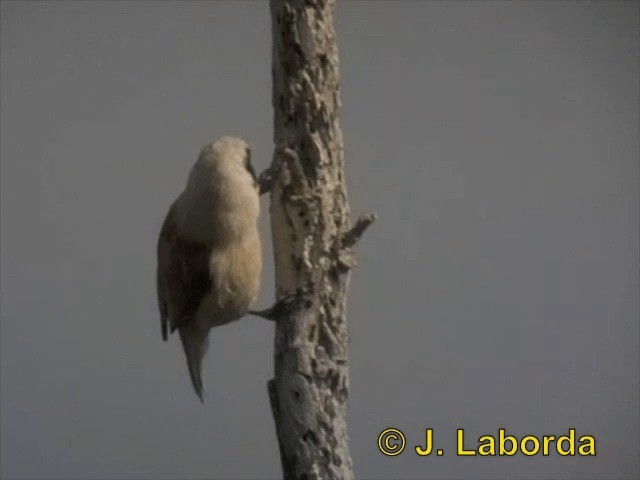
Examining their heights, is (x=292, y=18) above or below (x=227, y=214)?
above

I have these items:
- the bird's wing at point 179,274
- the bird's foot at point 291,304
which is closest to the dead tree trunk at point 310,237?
the bird's foot at point 291,304

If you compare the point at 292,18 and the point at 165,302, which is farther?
the point at 165,302

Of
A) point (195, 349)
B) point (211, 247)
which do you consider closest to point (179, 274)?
point (211, 247)

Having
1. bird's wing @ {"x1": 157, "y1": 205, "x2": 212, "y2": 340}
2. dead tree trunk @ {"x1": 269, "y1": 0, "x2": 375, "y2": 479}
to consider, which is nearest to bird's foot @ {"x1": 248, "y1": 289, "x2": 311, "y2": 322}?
dead tree trunk @ {"x1": 269, "y1": 0, "x2": 375, "y2": 479}

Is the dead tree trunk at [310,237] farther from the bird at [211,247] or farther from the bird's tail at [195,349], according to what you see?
the bird's tail at [195,349]

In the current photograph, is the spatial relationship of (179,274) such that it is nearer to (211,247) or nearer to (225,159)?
(211,247)

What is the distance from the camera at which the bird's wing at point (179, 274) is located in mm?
1830

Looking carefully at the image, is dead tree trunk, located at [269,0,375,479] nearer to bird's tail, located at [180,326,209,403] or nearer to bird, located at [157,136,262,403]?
bird, located at [157,136,262,403]

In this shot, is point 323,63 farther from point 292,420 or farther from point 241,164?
point 292,420

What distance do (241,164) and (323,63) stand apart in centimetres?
23

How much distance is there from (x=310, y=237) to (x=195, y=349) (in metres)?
0.38

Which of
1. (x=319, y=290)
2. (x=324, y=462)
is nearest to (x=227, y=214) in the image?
(x=319, y=290)

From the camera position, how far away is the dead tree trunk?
1753mm

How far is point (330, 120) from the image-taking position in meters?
1.76
